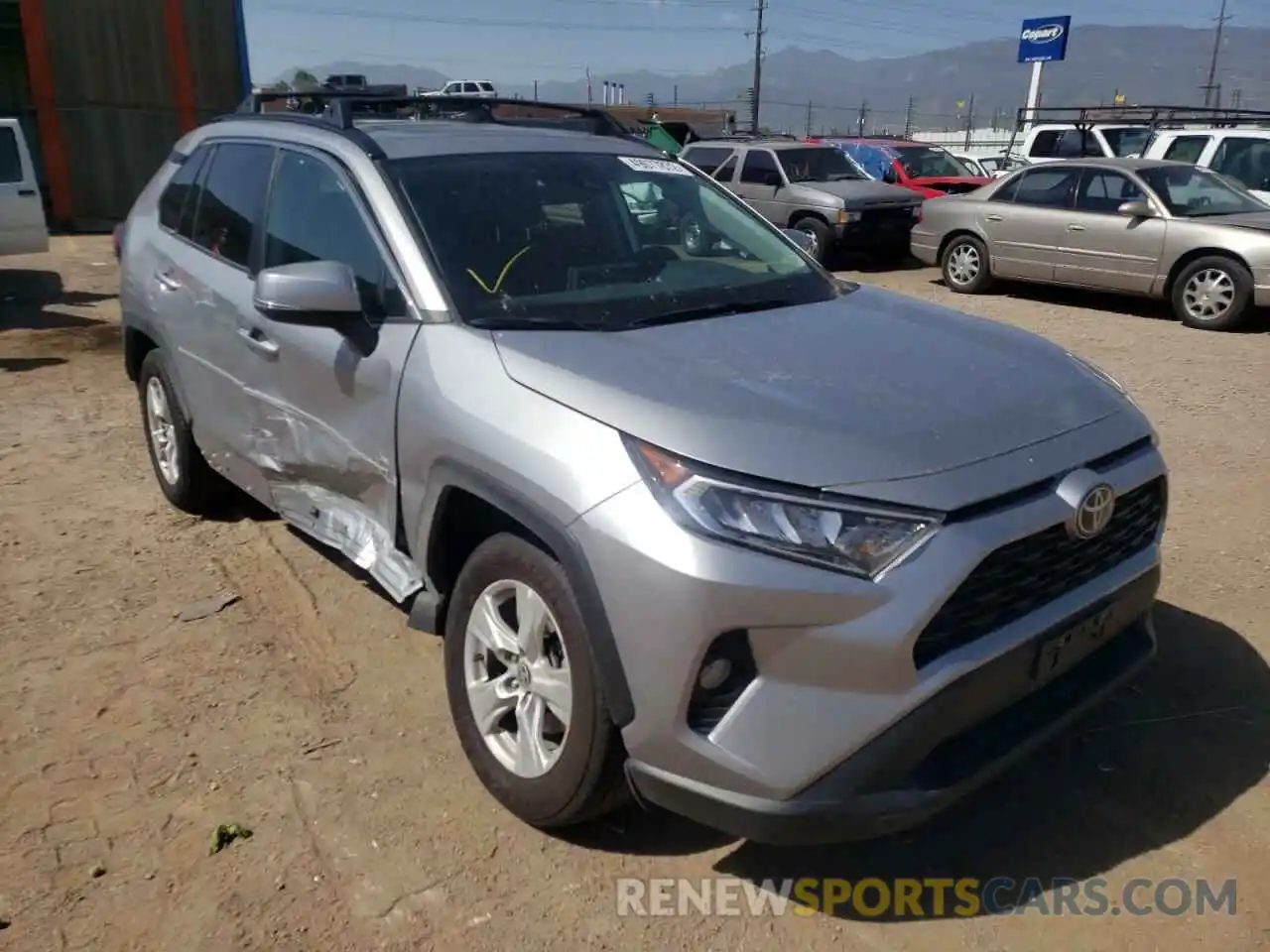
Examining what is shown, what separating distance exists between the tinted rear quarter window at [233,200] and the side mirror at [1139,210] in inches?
353

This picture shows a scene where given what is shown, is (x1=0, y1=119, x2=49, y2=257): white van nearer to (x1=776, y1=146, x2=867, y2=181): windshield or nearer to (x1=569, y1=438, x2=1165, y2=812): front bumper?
(x1=776, y1=146, x2=867, y2=181): windshield

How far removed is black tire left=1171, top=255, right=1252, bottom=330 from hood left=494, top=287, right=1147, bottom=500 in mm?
7843

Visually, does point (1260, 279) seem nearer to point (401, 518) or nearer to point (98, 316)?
point (401, 518)

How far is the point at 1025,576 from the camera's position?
2484 millimetres

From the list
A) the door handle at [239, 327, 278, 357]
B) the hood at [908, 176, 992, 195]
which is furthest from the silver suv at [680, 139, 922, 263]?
the door handle at [239, 327, 278, 357]

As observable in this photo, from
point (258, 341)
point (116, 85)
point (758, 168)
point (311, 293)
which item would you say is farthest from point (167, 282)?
point (116, 85)

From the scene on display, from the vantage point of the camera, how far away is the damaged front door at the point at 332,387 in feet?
10.5

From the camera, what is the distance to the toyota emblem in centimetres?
253

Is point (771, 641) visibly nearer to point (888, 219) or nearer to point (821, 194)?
point (821, 194)

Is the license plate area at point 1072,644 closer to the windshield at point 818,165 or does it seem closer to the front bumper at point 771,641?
the front bumper at point 771,641

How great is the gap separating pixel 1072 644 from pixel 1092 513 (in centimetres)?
33

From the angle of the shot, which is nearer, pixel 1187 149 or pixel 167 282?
pixel 167 282

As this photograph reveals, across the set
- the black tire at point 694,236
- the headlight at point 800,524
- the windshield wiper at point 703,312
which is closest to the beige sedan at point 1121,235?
the black tire at point 694,236

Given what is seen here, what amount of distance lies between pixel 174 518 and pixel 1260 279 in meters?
9.30
